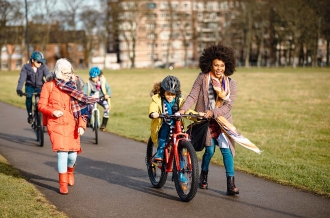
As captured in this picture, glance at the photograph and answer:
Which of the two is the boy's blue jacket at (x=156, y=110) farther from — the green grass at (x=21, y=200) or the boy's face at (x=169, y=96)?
the green grass at (x=21, y=200)

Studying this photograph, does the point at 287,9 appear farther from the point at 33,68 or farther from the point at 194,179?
the point at 194,179

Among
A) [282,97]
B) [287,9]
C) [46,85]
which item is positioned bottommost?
[282,97]

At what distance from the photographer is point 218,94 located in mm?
6941

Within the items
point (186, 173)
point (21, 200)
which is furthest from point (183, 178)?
point (21, 200)

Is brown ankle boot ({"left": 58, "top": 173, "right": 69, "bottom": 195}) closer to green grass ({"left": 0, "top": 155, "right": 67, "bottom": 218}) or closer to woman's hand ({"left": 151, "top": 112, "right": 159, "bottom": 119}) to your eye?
green grass ({"left": 0, "top": 155, "right": 67, "bottom": 218})

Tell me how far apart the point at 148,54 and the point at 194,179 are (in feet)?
358

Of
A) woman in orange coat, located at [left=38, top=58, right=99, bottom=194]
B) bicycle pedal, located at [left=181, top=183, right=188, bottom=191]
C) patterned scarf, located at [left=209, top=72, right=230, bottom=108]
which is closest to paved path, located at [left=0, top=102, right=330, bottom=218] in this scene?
bicycle pedal, located at [left=181, top=183, right=188, bottom=191]

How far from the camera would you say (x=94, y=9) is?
8688 centimetres

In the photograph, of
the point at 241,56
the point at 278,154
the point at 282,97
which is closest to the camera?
the point at 278,154

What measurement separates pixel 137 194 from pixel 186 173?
88 cm

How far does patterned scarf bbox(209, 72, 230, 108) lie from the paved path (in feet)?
4.04

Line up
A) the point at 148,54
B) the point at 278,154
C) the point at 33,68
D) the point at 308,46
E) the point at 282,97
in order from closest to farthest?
the point at 278,154, the point at 33,68, the point at 282,97, the point at 308,46, the point at 148,54

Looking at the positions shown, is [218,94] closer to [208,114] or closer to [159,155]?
[208,114]

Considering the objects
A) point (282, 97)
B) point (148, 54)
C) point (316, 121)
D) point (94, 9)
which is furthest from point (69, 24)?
point (316, 121)
